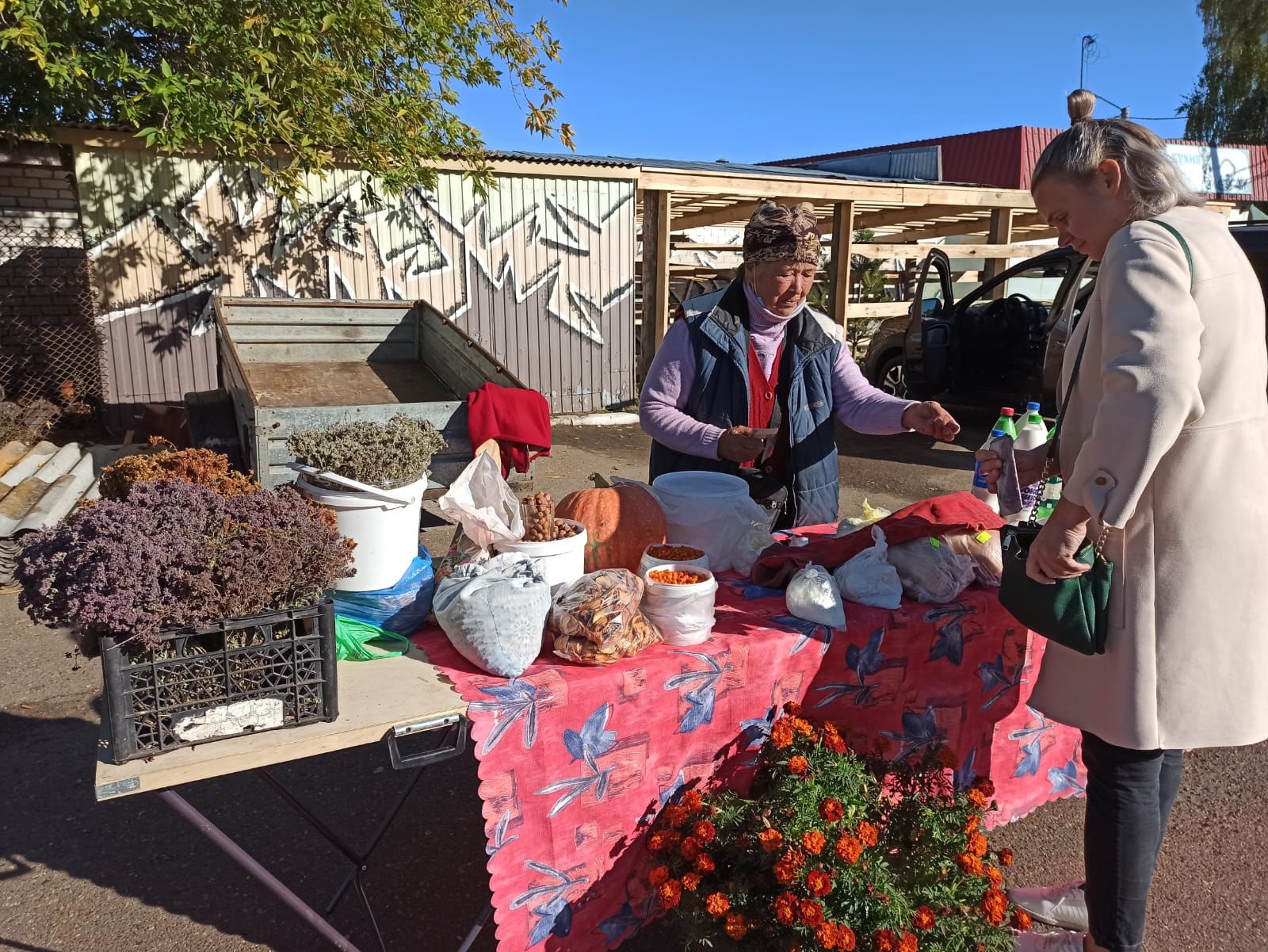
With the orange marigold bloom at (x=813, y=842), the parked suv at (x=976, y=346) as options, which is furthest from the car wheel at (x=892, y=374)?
the orange marigold bloom at (x=813, y=842)

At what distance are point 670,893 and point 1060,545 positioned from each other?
1157mm

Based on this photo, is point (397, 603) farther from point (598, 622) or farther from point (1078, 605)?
point (1078, 605)

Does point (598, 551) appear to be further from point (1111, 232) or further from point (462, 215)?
point (462, 215)

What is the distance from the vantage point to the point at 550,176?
10.3 metres

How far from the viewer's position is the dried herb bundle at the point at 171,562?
1518 millimetres

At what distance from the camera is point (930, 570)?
244 cm

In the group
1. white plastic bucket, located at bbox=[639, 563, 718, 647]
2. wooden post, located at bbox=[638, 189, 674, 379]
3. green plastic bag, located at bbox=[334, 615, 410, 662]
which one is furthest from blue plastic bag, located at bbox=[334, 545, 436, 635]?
wooden post, located at bbox=[638, 189, 674, 379]

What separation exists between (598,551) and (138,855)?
195 cm

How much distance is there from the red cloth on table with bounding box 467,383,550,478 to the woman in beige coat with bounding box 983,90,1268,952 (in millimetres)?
3874

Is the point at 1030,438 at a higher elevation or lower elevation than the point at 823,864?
higher

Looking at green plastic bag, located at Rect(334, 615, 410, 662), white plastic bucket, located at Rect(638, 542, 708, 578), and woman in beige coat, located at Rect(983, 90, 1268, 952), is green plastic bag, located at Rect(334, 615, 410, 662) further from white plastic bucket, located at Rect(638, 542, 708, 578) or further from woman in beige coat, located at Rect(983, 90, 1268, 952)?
woman in beige coat, located at Rect(983, 90, 1268, 952)

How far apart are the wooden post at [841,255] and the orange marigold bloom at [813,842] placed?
34.3 ft

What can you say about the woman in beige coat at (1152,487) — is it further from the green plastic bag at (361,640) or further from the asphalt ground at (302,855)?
the green plastic bag at (361,640)

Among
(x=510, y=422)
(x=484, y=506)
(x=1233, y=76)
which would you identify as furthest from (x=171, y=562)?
(x=1233, y=76)
